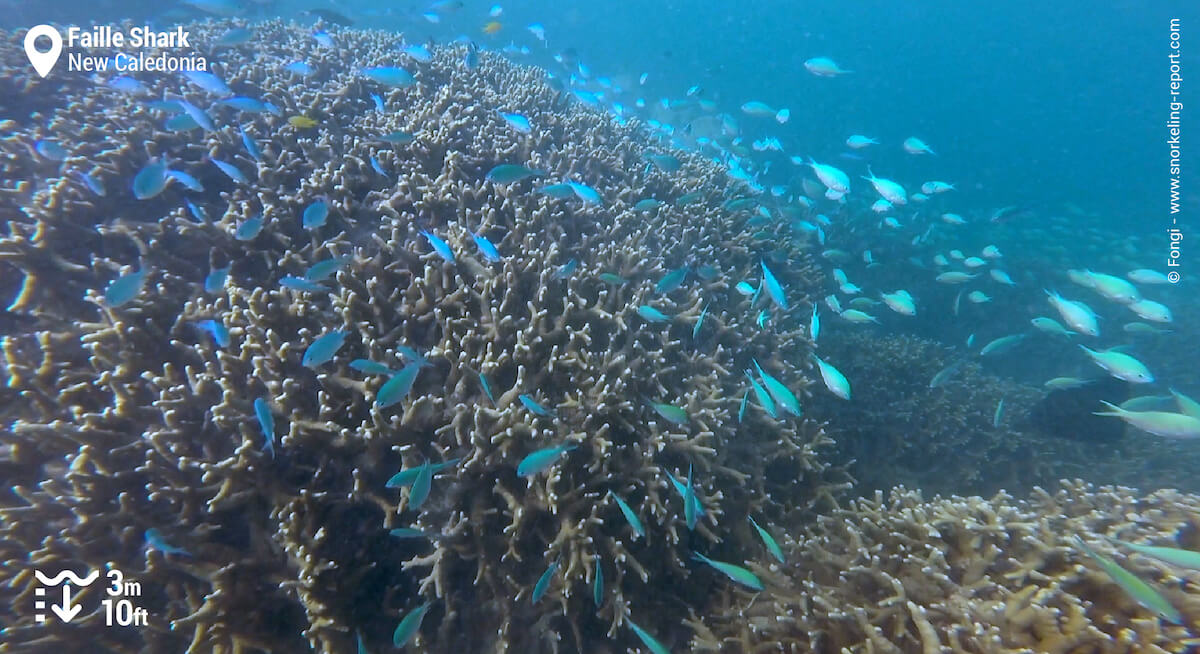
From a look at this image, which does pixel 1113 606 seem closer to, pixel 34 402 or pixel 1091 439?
pixel 1091 439

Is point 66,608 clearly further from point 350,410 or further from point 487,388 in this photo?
point 487,388

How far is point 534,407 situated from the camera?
3094 millimetres

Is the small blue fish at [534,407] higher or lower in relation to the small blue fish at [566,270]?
lower

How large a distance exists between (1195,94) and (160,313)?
9918cm

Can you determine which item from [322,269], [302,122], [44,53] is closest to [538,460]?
[322,269]

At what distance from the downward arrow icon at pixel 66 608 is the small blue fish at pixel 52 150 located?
3.92m

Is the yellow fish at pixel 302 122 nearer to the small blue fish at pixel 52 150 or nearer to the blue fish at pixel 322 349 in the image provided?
the small blue fish at pixel 52 150

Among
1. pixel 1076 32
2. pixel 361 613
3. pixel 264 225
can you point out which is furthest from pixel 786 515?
pixel 1076 32

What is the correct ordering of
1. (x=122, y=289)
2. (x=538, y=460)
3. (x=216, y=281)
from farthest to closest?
(x=216, y=281), (x=122, y=289), (x=538, y=460)

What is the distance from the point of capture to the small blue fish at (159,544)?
2.78 metres

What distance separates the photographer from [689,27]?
4678 centimetres

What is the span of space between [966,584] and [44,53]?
35.0ft

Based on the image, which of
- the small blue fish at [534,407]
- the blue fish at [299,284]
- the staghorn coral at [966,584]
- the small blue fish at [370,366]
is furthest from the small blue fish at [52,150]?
the staghorn coral at [966,584]

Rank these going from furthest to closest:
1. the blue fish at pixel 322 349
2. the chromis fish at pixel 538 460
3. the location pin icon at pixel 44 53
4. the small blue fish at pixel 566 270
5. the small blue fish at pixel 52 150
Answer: the location pin icon at pixel 44 53 < the small blue fish at pixel 52 150 < the small blue fish at pixel 566 270 < the blue fish at pixel 322 349 < the chromis fish at pixel 538 460
